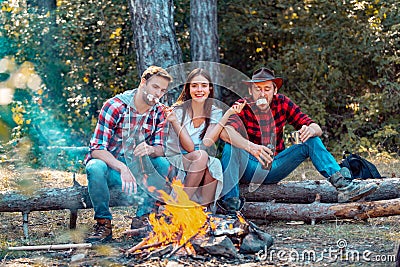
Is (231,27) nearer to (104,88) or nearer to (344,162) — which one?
(104,88)

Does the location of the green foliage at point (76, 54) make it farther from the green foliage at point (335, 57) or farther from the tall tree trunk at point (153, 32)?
the tall tree trunk at point (153, 32)

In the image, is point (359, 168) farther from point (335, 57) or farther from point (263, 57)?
point (263, 57)

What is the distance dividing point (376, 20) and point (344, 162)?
4.62m

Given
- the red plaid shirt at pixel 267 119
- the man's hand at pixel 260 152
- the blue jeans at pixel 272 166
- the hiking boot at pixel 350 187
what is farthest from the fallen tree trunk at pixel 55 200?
the hiking boot at pixel 350 187

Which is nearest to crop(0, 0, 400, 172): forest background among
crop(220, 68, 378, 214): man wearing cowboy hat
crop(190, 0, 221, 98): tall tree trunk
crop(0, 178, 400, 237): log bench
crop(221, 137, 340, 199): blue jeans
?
crop(190, 0, 221, 98): tall tree trunk

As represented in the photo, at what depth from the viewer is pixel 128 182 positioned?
4195 mm

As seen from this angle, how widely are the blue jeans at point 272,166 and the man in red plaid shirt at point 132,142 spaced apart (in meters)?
0.48

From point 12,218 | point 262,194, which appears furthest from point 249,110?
point 12,218

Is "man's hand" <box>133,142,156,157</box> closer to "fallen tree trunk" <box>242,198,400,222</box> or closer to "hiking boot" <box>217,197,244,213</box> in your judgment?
"hiking boot" <box>217,197,244,213</box>

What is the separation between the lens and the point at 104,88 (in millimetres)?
9281

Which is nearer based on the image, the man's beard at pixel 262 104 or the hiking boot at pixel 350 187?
the hiking boot at pixel 350 187

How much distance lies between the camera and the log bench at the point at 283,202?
4422 mm

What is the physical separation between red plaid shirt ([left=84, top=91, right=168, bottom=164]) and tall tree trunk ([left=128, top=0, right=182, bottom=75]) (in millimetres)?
2239

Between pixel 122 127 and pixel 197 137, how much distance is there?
58cm
